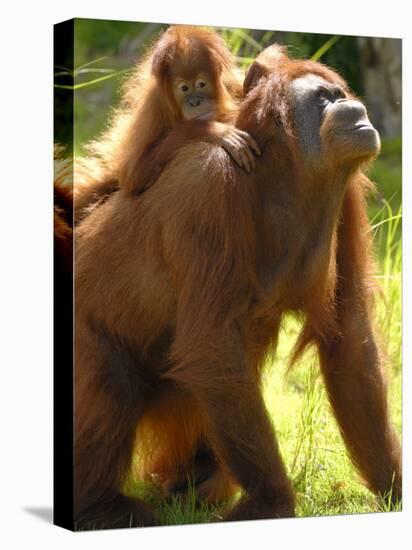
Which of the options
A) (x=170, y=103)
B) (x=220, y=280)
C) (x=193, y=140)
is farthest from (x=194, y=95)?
(x=220, y=280)

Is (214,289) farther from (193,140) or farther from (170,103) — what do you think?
(170,103)

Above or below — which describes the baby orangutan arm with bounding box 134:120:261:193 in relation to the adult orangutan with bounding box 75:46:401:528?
above

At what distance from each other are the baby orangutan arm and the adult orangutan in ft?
0.05

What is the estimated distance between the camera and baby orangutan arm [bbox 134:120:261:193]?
516cm

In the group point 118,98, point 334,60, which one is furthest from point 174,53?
point 334,60

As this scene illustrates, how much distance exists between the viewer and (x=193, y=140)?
5203mm

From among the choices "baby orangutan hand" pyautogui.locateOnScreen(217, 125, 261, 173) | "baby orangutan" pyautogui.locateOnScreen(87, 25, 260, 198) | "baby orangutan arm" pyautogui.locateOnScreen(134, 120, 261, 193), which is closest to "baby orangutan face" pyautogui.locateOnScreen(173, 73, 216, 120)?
"baby orangutan" pyautogui.locateOnScreen(87, 25, 260, 198)

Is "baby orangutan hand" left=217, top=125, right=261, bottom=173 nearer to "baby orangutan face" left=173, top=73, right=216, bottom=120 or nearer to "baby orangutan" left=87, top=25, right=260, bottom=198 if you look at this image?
"baby orangutan" left=87, top=25, right=260, bottom=198

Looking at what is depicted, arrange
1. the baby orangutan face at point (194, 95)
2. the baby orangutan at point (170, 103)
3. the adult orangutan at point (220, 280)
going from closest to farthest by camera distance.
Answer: the adult orangutan at point (220, 280), the baby orangutan at point (170, 103), the baby orangutan face at point (194, 95)

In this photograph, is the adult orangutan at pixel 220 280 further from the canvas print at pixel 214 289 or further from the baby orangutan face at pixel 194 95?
the baby orangutan face at pixel 194 95

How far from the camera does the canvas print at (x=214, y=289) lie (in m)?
5.10

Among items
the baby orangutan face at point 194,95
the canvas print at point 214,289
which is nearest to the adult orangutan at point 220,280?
the canvas print at point 214,289

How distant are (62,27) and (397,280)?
2446mm

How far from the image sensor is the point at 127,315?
538 centimetres
